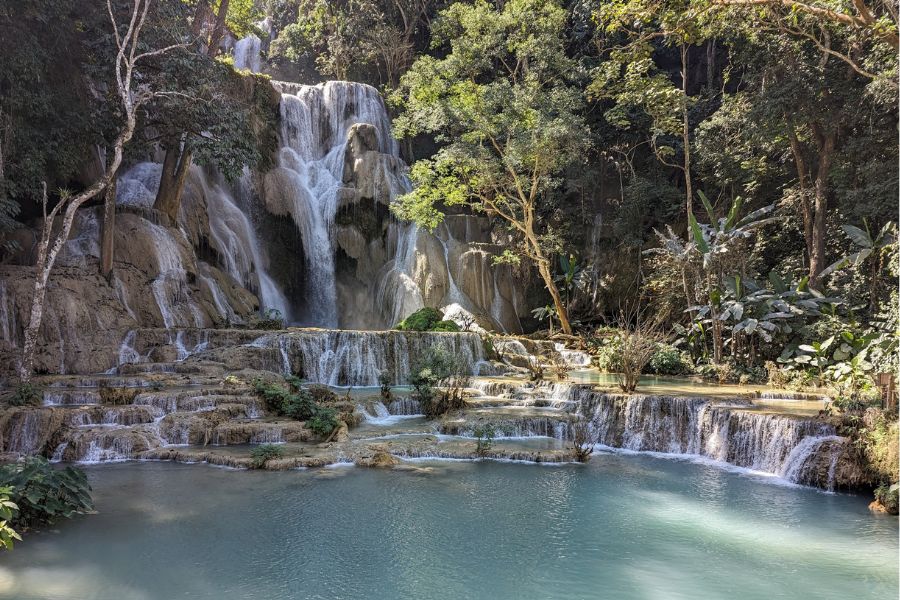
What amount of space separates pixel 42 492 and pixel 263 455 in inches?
113

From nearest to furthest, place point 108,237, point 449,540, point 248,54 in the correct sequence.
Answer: point 449,540 → point 108,237 → point 248,54

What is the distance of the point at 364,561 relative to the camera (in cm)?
560

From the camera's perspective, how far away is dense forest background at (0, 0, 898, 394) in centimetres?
1275

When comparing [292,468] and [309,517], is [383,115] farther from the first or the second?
[309,517]

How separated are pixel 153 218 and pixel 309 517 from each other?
1391 centimetres

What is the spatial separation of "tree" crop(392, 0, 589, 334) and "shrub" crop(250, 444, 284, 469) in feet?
40.8

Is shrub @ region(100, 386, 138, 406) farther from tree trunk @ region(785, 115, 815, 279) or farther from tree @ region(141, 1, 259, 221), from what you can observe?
tree trunk @ region(785, 115, 815, 279)

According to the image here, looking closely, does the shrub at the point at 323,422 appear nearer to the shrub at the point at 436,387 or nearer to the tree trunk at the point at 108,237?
the shrub at the point at 436,387

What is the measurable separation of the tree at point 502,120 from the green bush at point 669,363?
14.5 feet

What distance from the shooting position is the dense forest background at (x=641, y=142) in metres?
12.8

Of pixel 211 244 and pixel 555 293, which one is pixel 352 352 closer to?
pixel 211 244

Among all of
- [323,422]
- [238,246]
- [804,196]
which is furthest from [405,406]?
[804,196]

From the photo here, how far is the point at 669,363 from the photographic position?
1599cm

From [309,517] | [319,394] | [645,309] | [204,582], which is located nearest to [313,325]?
[319,394]
